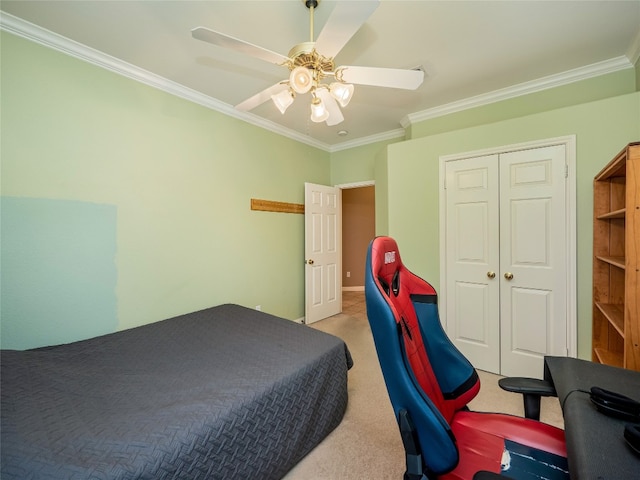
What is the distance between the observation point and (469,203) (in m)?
2.58

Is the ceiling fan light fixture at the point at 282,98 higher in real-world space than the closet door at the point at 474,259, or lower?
higher

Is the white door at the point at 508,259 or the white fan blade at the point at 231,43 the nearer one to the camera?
the white fan blade at the point at 231,43

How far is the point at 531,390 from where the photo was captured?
1.08 meters

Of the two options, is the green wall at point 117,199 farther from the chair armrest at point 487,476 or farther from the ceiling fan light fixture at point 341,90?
the chair armrest at point 487,476

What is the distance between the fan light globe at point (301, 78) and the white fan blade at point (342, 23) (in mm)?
125

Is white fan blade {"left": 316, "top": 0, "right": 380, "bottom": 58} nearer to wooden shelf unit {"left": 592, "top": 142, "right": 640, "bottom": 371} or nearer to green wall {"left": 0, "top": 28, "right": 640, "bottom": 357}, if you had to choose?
green wall {"left": 0, "top": 28, "right": 640, "bottom": 357}

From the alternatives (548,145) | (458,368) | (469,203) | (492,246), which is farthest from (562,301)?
(458,368)

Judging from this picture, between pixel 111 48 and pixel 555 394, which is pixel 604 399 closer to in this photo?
pixel 555 394

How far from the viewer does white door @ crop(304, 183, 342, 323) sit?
384 centimetres

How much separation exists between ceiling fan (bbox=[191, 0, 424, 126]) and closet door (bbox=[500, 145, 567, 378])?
4.80ft

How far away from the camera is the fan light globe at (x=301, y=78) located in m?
1.44

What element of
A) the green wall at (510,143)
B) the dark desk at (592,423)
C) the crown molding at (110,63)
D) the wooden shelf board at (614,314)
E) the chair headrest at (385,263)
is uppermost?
the crown molding at (110,63)

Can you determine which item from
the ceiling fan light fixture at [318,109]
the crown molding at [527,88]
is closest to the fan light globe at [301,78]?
the ceiling fan light fixture at [318,109]

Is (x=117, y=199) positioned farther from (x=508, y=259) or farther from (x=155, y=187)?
(x=508, y=259)
